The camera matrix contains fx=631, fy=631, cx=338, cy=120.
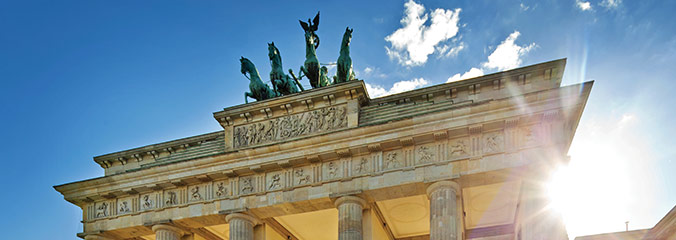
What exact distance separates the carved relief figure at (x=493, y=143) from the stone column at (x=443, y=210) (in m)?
1.56

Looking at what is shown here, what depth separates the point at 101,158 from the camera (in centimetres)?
2664

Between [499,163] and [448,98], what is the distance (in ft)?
11.1

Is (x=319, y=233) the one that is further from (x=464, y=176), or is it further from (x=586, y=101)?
(x=586, y=101)

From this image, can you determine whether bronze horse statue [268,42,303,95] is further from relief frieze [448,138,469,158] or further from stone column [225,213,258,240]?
relief frieze [448,138,469,158]

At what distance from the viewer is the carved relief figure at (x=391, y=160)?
21.1m

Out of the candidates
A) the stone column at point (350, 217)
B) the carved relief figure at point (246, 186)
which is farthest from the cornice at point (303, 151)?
the stone column at point (350, 217)

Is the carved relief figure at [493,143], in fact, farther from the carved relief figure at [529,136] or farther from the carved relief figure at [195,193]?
the carved relief figure at [195,193]

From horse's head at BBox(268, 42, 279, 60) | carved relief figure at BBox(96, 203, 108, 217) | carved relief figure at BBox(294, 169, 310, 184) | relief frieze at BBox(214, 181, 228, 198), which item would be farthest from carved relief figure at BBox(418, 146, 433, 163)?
carved relief figure at BBox(96, 203, 108, 217)

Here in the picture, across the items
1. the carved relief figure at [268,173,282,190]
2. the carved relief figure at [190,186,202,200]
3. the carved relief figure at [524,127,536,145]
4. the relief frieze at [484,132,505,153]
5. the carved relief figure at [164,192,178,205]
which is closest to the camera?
the carved relief figure at [524,127,536,145]

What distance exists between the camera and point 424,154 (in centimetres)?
2084

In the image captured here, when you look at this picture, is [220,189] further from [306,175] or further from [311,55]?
[311,55]

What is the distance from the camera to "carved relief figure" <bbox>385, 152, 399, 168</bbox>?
2109 centimetres

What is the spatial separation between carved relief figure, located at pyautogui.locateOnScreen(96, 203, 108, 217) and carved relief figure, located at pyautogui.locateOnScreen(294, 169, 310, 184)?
7974 millimetres

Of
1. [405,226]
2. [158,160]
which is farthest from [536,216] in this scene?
[158,160]
